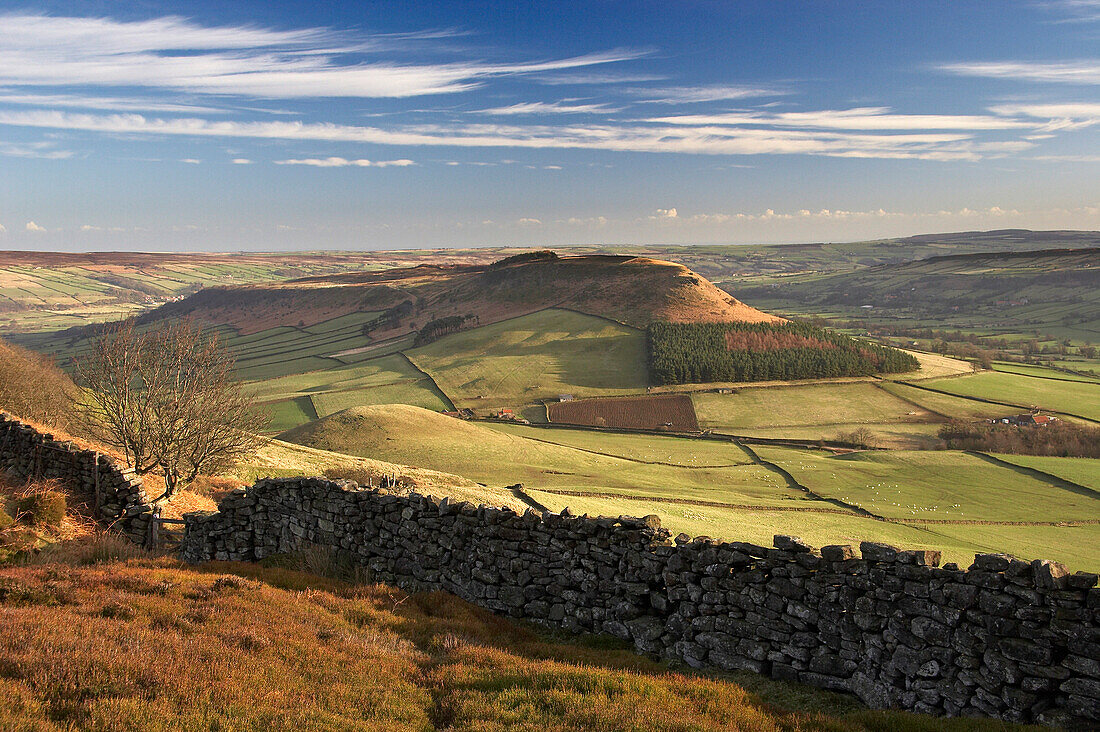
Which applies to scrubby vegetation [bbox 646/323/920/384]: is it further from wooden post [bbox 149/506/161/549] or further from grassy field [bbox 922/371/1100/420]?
wooden post [bbox 149/506/161/549]

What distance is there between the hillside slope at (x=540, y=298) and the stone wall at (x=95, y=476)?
116432 millimetres

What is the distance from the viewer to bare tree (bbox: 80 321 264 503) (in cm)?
2578

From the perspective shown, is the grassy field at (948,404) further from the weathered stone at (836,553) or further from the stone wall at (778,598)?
the stone wall at (778,598)

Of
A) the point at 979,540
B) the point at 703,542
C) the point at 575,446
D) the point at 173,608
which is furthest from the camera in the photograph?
the point at 575,446

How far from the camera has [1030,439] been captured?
231 ft

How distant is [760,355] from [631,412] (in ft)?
108

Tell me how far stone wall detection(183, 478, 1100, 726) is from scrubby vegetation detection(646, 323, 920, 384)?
3477 inches

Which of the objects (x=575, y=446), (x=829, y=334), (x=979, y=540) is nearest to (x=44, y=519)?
(x=979, y=540)

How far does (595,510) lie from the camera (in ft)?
119

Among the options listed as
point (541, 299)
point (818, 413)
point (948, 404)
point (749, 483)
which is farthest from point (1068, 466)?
point (541, 299)

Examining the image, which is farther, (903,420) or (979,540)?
(903,420)

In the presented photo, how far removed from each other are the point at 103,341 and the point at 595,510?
26.0 metres

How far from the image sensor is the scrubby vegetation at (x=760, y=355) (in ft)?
334

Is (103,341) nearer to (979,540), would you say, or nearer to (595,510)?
(595,510)
